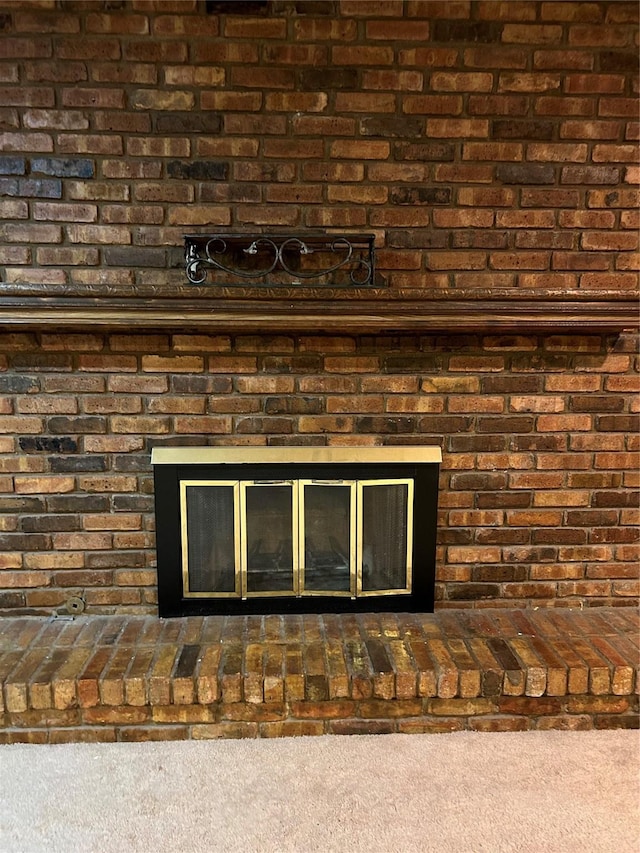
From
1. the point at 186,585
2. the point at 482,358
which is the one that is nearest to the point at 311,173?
the point at 482,358

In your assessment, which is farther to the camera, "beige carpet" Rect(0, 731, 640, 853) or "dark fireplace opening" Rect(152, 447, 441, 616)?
"dark fireplace opening" Rect(152, 447, 441, 616)

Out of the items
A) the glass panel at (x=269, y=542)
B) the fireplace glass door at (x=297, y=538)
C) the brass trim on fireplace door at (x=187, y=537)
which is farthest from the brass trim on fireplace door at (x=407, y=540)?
the brass trim on fireplace door at (x=187, y=537)

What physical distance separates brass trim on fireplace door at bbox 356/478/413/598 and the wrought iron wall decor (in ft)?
2.01

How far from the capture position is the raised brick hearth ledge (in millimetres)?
1475

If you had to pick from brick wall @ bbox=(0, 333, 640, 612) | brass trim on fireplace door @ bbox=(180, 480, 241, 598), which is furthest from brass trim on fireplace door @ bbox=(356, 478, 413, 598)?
brass trim on fireplace door @ bbox=(180, 480, 241, 598)

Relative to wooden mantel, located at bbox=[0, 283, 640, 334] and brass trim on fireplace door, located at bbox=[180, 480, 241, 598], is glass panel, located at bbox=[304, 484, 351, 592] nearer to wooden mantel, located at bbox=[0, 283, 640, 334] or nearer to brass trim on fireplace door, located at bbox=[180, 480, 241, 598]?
brass trim on fireplace door, located at bbox=[180, 480, 241, 598]

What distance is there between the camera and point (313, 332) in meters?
1.66

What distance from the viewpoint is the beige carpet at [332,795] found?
1203 millimetres

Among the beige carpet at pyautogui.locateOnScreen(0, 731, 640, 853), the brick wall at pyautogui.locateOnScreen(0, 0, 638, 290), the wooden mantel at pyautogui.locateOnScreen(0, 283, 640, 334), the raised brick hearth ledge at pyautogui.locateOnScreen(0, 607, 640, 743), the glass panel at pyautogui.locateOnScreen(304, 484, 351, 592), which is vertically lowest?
the beige carpet at pyautogui.locateOnScreen(0, 731, 640, 853)

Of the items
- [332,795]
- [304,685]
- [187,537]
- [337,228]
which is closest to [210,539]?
[187,537]

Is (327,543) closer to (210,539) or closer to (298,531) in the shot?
(298,531)

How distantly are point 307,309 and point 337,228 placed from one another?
0.89 ft

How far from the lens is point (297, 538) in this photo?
5.74ft

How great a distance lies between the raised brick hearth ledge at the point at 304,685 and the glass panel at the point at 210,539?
18 cm
